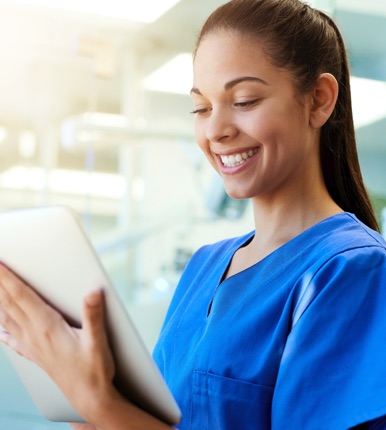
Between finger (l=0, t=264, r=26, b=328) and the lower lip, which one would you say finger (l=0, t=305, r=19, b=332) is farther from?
the lower lip

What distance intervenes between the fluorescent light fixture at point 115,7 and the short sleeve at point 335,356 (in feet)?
6.87

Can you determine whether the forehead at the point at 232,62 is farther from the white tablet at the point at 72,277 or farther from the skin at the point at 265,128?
the white tablet at the point at 72,277

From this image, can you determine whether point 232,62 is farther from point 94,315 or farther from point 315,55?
point 94,315

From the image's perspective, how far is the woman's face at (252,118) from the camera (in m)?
0.88

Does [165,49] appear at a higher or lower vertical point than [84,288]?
higher

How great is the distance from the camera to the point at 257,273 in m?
0.92

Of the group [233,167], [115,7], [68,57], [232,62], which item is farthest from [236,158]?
[115,7]

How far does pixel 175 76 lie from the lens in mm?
3018

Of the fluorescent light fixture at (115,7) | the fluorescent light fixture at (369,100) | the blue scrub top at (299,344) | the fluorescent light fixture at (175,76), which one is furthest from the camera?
the fluorescent light fixture at (175,76)

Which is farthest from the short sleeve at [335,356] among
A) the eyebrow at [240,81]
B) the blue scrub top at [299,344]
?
the eyebrow at [240,81]

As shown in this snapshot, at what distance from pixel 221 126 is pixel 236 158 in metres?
0.04

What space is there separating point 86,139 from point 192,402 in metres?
2.09

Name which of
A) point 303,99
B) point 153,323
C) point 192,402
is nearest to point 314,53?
point 303,99

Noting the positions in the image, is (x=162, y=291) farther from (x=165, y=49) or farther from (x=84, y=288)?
(x=84, y=288)
